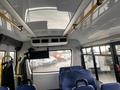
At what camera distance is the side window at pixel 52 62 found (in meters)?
8.33

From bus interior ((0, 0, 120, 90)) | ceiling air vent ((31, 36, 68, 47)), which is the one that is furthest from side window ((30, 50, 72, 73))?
ceiling air vent ((31, 36, 68, 47))

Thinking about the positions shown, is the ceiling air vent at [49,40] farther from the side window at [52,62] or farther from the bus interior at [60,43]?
the side window at [52,62]

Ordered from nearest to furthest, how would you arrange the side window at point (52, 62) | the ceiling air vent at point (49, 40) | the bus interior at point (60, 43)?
the bus interior at point (60, 43) → the ceiling air vent at point (49, 40) → the side window at point (52, 62)

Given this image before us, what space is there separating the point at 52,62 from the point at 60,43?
148 cm

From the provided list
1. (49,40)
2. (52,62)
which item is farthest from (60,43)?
(52,62)

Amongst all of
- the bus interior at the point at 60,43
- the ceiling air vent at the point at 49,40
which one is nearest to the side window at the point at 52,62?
the bus interior at the point at 60,43

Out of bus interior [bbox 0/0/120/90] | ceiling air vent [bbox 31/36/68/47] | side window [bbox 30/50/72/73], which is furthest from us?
side window [bbox 30/50/72/73]

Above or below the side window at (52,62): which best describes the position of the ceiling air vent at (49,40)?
above

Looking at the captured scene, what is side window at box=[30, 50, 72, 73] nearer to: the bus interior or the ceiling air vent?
the bus interior

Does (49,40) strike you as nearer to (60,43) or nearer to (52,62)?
(60,43)

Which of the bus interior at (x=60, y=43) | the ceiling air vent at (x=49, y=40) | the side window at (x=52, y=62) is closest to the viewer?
the bus interior at (x=60, y=43)

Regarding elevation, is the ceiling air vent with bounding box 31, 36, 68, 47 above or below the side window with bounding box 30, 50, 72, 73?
above

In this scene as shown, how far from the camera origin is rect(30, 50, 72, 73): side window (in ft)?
27.3

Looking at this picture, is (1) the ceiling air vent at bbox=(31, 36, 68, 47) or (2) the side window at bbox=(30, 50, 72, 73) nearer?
(1) the ceiling air vent at bbox=(31, 36, 68, 47)
